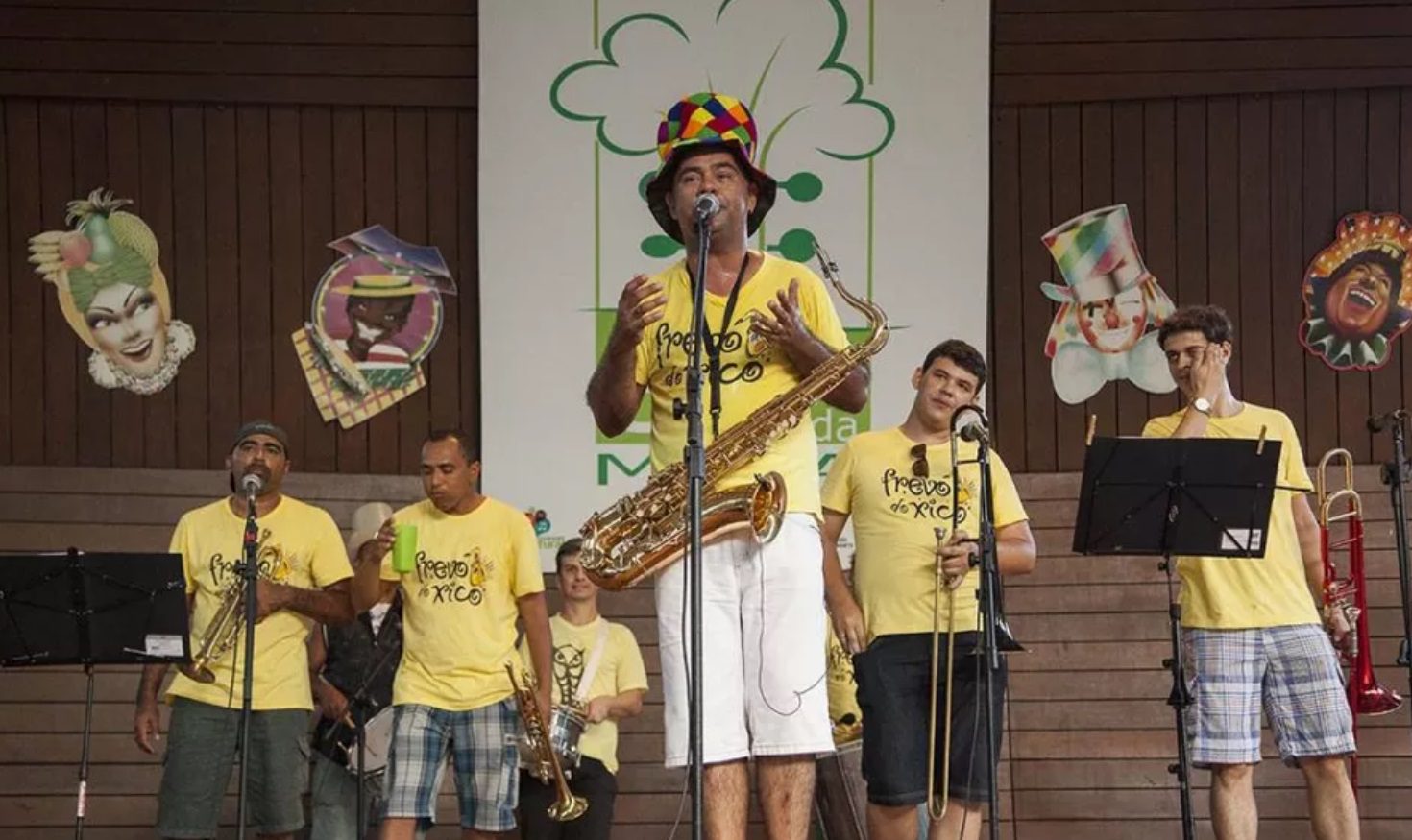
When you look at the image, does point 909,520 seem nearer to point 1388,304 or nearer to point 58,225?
point 1388,304

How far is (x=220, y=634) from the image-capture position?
24.8 ft

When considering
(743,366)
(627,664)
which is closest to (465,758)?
(627,664)

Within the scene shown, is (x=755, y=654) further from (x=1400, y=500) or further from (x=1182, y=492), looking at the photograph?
(x=1400, y=500)

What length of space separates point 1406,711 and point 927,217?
10.8 feet

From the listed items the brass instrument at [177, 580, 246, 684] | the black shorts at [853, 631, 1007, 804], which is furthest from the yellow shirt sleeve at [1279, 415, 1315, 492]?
the brass instrument at [177, 580, 246, 684]

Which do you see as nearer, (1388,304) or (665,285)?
(665,285)

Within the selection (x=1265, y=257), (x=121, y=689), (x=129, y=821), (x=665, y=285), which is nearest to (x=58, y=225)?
(x=121, y=689)

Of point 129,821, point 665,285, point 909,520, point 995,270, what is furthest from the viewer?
point 995,270

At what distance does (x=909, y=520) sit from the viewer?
21.5ft

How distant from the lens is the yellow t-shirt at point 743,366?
4.96 metres

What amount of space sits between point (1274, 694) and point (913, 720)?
1430mm

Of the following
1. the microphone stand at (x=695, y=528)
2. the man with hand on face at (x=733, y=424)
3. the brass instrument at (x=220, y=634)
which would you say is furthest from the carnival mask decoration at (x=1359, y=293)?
the microphone stand at (x=695, y=528)

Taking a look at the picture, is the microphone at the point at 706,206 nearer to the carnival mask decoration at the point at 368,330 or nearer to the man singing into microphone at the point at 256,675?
the man singing into microphone at the point at 256,675

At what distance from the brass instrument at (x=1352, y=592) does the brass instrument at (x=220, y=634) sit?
436cm
